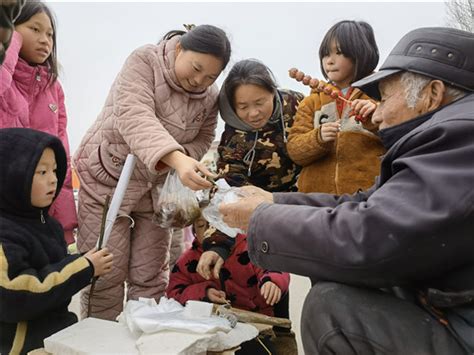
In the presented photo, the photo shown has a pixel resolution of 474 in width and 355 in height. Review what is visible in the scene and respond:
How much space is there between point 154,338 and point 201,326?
14cm

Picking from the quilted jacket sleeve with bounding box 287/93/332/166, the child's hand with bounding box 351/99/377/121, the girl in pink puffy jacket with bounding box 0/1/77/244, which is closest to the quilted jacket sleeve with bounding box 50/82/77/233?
the girl in pink puffy jacket with bounding box 0/1/77/244

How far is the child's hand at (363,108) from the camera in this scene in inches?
75.1

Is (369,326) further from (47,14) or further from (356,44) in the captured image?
(47,14)

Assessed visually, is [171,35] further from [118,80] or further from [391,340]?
[391,340]

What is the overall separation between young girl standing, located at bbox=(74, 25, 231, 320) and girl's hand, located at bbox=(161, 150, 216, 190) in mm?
104

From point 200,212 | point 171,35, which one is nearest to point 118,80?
point 171,35

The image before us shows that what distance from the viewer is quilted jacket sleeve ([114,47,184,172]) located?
1806 millimetres

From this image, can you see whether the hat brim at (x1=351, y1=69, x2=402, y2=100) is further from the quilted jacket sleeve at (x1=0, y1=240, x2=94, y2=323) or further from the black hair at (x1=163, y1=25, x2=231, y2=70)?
the quilted jacket sleeve at (x1=0, y1=240, x2=94, y2=323)

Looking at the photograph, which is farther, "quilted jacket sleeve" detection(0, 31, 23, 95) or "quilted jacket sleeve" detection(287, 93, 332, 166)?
"quilted jacket sleeve" detection(287, 93, 332, 166)

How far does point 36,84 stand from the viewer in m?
2.18

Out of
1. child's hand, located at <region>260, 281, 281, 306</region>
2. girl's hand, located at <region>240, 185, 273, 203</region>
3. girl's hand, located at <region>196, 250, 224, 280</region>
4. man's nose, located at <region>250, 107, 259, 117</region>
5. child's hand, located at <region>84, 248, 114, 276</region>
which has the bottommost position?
child's hand, located at <region>260, 281, 281, 306</region>

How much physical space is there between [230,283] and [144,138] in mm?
747

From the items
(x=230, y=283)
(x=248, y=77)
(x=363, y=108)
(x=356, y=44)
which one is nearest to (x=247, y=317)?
(x=230, y=283)

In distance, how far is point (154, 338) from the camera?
1.42m
